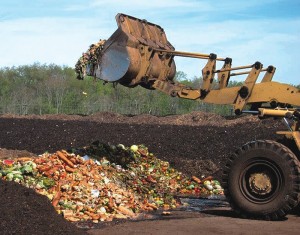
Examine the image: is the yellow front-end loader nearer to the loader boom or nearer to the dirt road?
the loader boom

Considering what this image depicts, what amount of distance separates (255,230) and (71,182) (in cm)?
373

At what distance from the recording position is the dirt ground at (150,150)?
802cm

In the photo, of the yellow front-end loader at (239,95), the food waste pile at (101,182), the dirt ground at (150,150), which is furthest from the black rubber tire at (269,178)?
the food waste pile at (101,182)

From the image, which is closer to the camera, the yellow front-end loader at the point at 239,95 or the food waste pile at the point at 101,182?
the yellow front-end loader at the point at 239,95

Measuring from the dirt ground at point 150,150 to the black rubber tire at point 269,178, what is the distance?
27cm

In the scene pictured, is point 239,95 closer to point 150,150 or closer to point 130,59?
point 130,59

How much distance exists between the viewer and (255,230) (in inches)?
348

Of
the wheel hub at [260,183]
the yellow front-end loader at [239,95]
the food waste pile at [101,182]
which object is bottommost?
the food waste pile at [101,182]

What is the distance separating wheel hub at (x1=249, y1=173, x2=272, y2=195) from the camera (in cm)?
1016

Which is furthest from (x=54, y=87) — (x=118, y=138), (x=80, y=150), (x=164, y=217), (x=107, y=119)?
(x=164, y=217)

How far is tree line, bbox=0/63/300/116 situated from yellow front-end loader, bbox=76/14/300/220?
129 ft

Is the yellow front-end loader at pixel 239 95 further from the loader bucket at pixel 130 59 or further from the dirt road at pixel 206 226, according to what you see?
the dirt road at pixel 206 226

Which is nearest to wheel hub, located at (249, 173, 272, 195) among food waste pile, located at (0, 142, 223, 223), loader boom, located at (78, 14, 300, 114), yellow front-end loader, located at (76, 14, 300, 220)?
yellow front-end loader, located at (76, 14, 300, 220)

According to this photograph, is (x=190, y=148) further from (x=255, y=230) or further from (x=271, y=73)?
(x=255, y=230)
